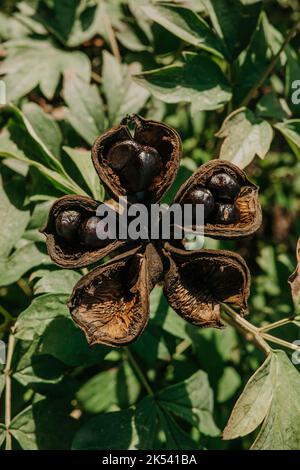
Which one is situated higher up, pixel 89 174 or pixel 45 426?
pixel 89 174

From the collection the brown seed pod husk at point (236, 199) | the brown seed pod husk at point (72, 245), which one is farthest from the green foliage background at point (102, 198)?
the brown seed pod husk at point (236, 199)

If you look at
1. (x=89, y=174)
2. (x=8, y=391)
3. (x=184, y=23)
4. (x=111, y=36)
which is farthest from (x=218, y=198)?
(x=111, y=36)

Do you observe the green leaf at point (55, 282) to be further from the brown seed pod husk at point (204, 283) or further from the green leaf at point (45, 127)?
the green leaf at point (45, 127)

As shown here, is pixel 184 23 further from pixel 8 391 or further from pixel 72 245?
pixel 8 391

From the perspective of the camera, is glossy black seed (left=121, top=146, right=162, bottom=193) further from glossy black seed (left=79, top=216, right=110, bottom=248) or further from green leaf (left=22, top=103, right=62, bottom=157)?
green leaf (left=22, top=103, right=62, bottom=157)
